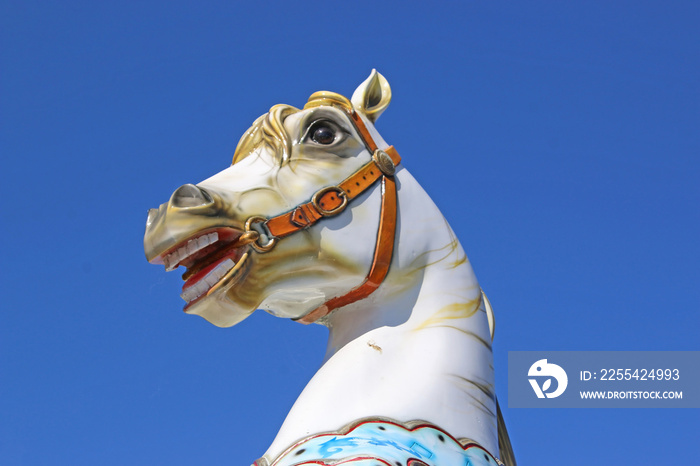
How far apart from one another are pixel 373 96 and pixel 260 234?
44.6 inches

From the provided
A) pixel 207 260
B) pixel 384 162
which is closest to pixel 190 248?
pixel 207 260

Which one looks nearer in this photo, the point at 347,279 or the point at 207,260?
the point at 207,260

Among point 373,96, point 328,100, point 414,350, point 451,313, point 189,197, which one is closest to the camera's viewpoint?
point 189,197

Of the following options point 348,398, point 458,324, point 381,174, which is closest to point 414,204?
point 381,174

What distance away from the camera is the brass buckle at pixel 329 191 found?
11.5ft

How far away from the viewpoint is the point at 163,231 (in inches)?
127

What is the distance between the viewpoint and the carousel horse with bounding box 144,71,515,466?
3.22 m

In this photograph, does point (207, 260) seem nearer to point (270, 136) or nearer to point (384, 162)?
point (270, 136)

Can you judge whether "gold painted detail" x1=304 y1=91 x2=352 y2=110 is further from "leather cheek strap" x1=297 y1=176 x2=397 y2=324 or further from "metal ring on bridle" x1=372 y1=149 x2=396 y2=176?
"leather cheek strap" x1=297 y1=176 x2=397 y2=324

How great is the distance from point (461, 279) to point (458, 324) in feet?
0.76

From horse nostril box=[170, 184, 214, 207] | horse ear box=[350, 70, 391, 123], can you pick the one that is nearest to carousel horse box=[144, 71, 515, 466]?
horse nostril box=[170, 184, 214, 207]

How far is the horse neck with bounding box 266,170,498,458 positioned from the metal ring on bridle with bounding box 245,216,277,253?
50cm

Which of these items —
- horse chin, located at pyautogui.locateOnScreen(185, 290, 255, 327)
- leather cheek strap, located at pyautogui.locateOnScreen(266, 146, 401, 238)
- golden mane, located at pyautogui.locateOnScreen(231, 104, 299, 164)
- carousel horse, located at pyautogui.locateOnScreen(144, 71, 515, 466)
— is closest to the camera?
carousel horse, located at pyautogui.locateOnScreen(144, 71, 515, 466)

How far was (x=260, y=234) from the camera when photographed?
3402mm
